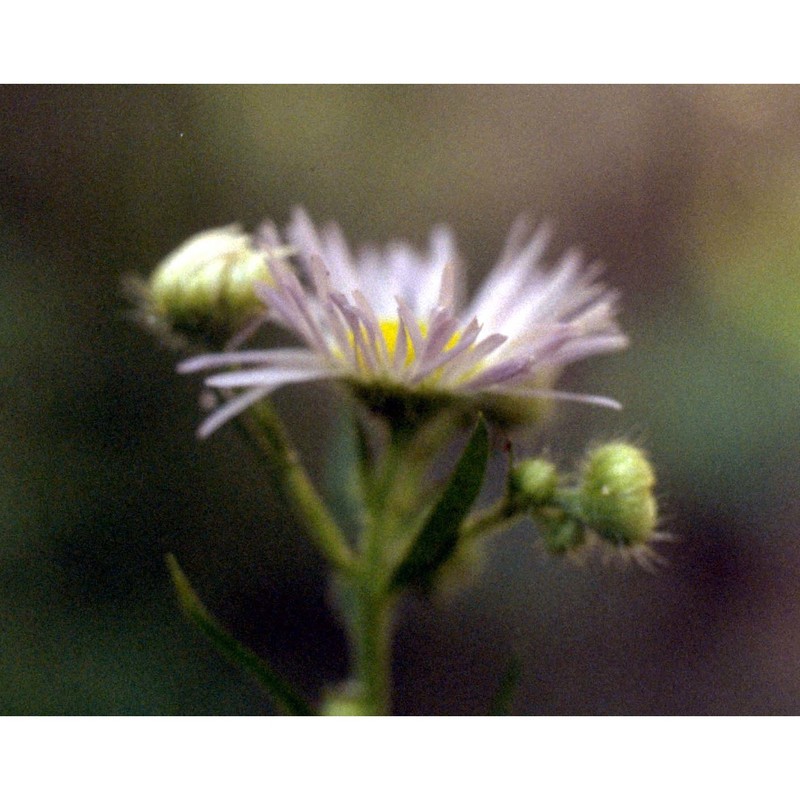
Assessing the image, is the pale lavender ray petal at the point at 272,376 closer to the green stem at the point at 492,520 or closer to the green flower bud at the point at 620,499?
the green stem at the point at 492,520

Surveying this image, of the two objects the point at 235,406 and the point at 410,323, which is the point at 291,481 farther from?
the point at 410,323

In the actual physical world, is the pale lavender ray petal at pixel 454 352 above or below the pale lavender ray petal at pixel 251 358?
above

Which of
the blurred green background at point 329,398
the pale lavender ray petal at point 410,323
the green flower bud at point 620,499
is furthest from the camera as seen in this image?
the blurred green background at point 329,398

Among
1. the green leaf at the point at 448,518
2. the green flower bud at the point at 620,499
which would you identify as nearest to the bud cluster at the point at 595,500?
the green flower bud at the point at 620,499

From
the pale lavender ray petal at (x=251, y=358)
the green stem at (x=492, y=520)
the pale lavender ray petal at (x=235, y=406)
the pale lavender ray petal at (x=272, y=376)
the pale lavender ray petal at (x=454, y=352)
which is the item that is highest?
the pale lavender ray petal at (x=454, y=352)

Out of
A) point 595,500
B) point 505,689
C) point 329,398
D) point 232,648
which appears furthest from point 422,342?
point 329,398

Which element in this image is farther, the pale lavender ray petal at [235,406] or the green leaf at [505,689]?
the green leaf at [505,689]

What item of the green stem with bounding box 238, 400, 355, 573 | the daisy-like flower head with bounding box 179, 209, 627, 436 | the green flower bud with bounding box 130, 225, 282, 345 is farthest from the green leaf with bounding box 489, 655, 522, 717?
the green flower bud with bounding box 130, 225, 282, 345
